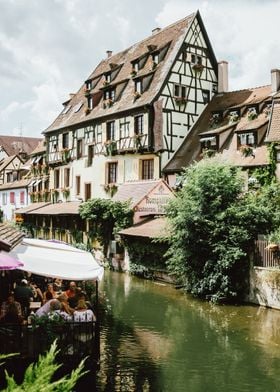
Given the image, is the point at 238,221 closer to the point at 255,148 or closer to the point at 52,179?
the point at 255,148

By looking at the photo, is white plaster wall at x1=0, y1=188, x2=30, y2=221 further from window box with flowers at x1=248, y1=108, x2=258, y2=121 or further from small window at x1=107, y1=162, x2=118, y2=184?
window box with flowers at x1=248, y1=108, x2=258, y2=121

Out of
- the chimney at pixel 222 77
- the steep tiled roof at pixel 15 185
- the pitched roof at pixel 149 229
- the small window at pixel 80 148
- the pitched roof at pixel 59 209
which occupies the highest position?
the chimney at pixel 222 77

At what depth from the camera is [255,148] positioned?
27.4 metres

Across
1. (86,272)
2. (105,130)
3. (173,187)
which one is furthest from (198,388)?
(105,130)

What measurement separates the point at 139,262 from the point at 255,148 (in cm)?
873

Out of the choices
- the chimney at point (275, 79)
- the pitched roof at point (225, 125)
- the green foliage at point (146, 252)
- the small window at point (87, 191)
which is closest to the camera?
the green foliage at point (146, 252)

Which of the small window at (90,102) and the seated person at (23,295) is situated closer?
the seated person at (23,295)

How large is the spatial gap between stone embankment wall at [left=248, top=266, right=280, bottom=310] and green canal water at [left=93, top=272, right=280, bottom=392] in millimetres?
475

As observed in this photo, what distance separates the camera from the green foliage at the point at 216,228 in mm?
19781

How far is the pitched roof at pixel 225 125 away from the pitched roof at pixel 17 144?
40351 millimetres

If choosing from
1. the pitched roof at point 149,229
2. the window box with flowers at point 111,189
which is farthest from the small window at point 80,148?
the pitched roof at point 149,229

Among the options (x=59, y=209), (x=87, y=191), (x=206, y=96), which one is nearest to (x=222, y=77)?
(x=206, y=96)


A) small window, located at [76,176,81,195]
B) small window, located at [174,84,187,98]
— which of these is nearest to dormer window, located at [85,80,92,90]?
small window, located at [76,176,81,195]

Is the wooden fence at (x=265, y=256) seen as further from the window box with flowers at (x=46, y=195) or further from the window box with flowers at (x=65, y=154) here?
the window box with flowers at (x=46, y=195)
